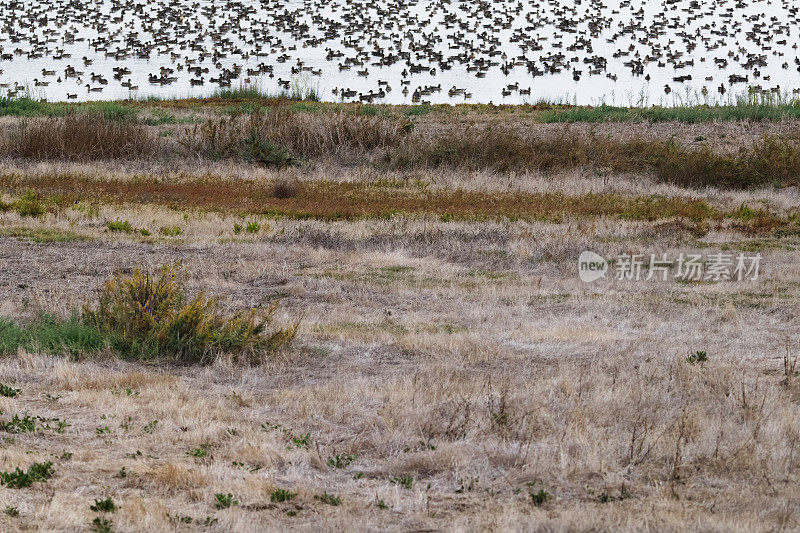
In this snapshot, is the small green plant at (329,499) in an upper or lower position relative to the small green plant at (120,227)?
lower

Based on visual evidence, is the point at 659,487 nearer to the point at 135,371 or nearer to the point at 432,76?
the point at 135,371

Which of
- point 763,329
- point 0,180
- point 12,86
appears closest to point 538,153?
point 0,180

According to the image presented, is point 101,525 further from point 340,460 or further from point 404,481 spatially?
point 404,481

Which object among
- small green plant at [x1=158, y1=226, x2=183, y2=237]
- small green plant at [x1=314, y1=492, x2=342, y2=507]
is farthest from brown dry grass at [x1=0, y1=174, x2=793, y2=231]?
small green plant at [x1=314, y1=492, x2=342, y2=507]

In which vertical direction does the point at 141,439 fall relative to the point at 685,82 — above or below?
below

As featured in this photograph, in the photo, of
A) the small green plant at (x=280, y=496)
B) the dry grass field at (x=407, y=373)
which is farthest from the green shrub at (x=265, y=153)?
the small green plant at (x=280, y=496)

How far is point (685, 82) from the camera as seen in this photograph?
146ft

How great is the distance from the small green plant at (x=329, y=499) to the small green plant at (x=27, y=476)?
71.5 inches

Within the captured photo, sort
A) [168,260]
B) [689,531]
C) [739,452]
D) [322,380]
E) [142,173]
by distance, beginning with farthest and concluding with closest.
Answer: [142,173]
[168,260]
[322,380]
[739,452]
[689,531]

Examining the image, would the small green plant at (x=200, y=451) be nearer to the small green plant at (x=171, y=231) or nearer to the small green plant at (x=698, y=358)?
the small green plant at (x=698, y=358)

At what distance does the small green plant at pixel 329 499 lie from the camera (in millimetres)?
5684

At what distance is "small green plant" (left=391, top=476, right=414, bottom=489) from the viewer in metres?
5.99

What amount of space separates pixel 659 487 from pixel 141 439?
377 centimetres

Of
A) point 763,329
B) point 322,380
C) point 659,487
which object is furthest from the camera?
point 763,329
